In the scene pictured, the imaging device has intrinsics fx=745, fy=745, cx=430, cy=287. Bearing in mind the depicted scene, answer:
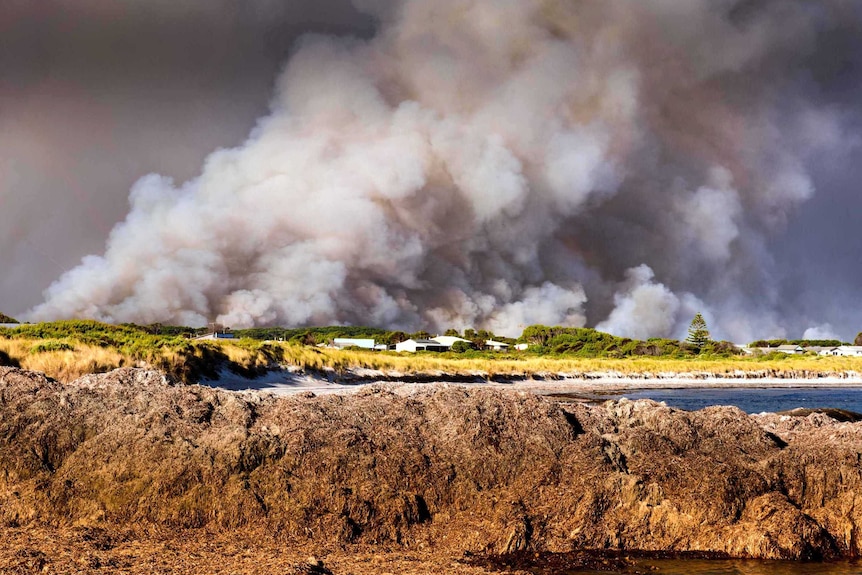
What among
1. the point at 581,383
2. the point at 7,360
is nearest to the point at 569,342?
the point at 581,383

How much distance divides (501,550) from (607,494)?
Result: 1.70 metres

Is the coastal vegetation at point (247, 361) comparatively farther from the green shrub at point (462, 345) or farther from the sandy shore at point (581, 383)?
the green shrub at point (462, 345)

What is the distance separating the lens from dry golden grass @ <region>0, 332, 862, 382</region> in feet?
87.8

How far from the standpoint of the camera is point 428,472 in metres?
9.66

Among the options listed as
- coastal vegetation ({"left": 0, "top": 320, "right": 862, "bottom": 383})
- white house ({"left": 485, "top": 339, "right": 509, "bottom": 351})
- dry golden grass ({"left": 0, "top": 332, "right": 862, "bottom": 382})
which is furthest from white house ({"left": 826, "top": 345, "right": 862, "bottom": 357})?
white house ({"left": 485, "top": 339, "right": 509, "bottom": 351})

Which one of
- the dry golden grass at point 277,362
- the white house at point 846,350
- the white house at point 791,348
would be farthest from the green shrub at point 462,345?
the white house at point 846,350

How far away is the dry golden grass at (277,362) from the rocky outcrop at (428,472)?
55.0ft

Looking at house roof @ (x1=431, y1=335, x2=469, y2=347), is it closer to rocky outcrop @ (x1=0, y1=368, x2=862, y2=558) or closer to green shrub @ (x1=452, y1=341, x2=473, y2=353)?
green shrub @ (x1=452, y1=341, x2=473, y2=353)

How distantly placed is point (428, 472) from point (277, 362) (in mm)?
30222

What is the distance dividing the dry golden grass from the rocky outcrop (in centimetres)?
1677

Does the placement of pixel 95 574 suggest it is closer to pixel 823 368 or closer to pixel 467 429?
pixel 467 429

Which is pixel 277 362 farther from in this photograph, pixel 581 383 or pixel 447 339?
pixel 447 339

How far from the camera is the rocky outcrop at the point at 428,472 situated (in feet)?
29.5

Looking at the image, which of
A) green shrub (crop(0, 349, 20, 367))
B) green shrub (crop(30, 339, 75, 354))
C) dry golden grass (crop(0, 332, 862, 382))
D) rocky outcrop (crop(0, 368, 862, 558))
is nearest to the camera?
rocky outcrop (crop(0, 368, 862, 558))
